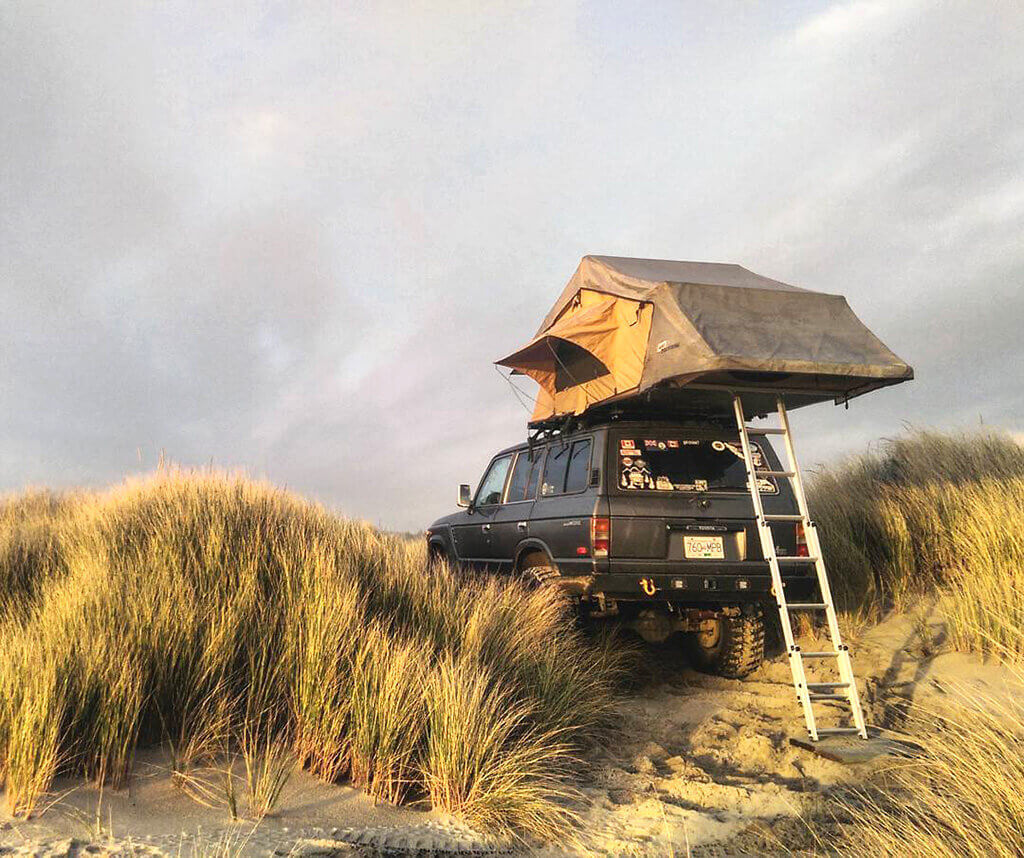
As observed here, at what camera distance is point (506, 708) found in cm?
467

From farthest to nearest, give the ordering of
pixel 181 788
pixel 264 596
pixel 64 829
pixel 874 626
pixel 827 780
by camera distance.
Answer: pixel 874 626, pixel 264 596, pixel 827 780, pixel 181 788, pixel 64 829

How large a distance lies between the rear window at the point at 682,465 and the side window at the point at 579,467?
0.38 m

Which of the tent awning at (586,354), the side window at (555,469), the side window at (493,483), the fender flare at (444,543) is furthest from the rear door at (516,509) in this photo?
the fender flare at (444,543)

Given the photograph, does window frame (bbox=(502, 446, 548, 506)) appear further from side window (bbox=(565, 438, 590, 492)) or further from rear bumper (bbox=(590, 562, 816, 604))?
rear bumper (bbox=(590, 562, 816, 604))

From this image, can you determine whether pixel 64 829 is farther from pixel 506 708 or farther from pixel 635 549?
pixel 635 549

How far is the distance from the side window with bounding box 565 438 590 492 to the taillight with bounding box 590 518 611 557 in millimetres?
490

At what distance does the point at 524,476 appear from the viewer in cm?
804

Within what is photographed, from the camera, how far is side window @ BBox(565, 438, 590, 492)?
669 centimetres

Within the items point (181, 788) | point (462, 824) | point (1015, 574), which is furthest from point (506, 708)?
point (1015, 574)

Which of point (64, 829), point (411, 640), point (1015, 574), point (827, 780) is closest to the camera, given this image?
point (64, 829)

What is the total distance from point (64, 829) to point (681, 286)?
17.7ft

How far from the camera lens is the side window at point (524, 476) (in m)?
7.77

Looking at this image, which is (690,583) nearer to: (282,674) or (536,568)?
(536,568)

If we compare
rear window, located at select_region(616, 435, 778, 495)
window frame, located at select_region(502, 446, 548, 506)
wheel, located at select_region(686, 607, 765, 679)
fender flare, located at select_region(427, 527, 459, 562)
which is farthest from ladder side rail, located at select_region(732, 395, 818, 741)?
fender flare, located at select_region(427, 527, 459, 562)
